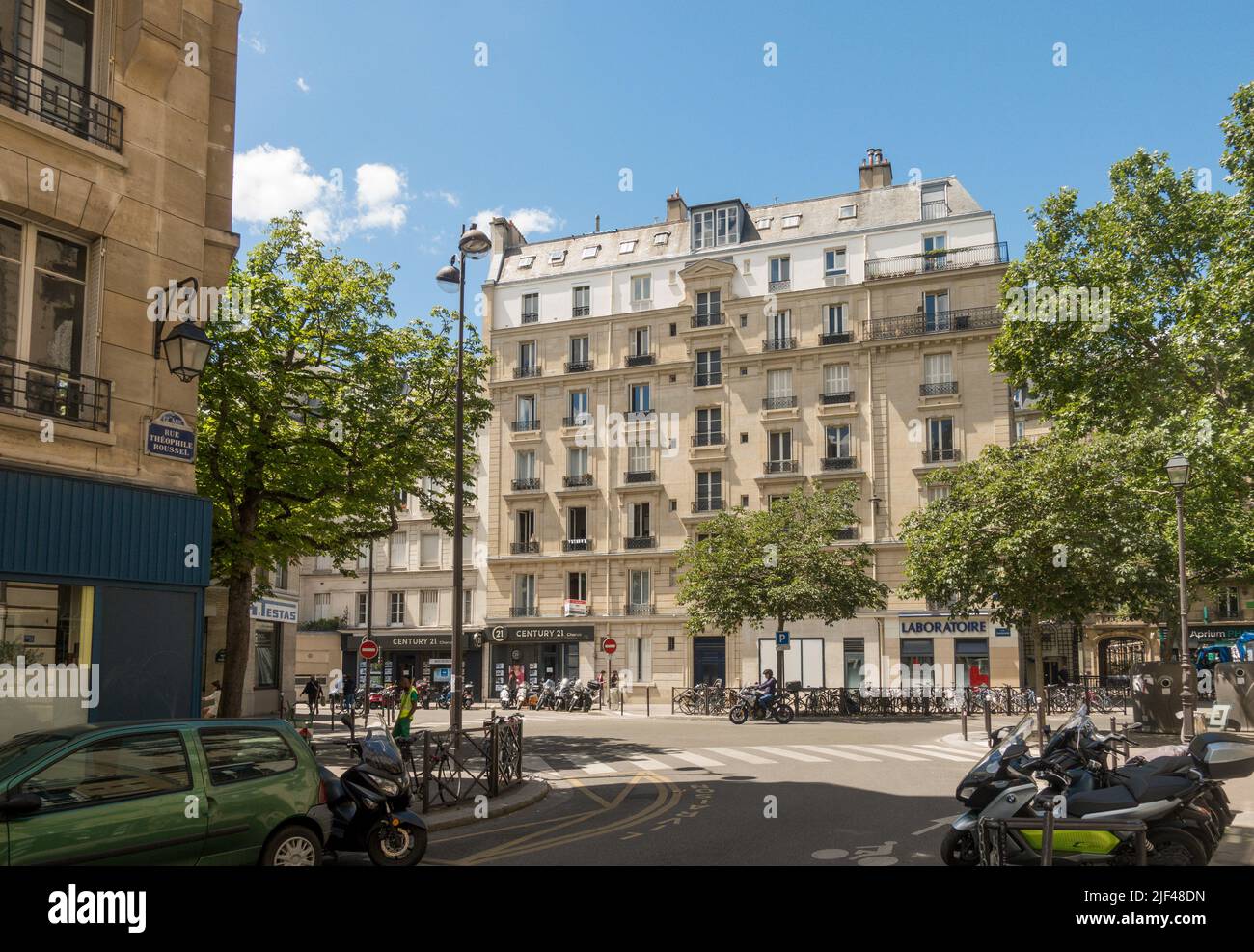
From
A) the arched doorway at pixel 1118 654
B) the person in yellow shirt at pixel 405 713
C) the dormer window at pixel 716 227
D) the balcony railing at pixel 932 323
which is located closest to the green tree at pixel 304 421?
the person in yellow shirt at pixel 405 713

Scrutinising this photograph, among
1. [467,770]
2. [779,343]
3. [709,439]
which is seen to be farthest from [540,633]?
[467,770]

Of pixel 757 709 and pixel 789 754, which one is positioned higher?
pixel 789 754

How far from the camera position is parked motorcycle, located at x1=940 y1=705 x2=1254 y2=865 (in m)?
7.29

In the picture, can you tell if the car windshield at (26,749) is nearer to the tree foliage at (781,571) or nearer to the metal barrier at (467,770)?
the metal barrier at (467,770)

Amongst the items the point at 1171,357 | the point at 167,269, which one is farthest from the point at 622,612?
the point at 167,269

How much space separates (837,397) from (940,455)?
4978 millimetres

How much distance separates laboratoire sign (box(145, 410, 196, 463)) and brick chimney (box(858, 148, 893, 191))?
40819 mm

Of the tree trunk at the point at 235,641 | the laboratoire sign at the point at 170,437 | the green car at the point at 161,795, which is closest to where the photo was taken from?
the green car at the point at 161,795

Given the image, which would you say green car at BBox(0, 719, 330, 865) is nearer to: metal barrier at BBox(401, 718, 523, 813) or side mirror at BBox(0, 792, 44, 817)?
side mirror at BBox(0, 792, 44, 817)

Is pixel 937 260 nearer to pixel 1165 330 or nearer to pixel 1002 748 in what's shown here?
pixel 1165 330

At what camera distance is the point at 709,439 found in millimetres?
45531

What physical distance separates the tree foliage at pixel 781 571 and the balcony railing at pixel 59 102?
80.7 ft

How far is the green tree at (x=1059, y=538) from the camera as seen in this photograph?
854 inches

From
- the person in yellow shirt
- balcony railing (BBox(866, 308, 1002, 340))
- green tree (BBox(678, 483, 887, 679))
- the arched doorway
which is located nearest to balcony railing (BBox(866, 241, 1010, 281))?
balcony railing (BBox(866, 308, 1002, 340))
